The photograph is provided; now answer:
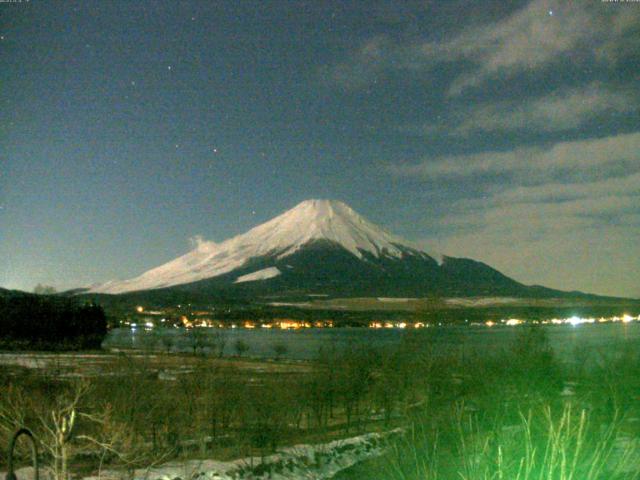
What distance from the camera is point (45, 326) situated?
79500mm

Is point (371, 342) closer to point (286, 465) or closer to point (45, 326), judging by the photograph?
point (45, 326)

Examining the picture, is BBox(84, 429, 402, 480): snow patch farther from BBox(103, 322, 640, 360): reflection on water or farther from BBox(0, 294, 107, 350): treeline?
BBox(0, 294, 107, 350): treeline

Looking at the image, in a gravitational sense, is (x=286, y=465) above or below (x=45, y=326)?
below

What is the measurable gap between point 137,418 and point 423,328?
70.7 ft

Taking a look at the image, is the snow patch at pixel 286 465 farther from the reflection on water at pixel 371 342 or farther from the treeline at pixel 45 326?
the treeline at pixel 45 326

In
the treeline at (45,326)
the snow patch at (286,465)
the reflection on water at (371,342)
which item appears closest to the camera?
the snow patch at (286,465)

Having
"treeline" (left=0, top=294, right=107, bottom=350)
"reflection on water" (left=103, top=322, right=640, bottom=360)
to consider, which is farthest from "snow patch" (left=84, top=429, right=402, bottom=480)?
"treeline" (left=0, top=294, right=107, bottom=350)

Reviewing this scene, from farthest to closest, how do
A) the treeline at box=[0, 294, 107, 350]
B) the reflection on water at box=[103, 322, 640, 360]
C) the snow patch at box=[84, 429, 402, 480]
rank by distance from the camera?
the treeline at box=[0, 294, 107, 350] → the reflection on water at box=[103, 322, 640, 360] → the snow patch at box=[84, 429, 402, 480]

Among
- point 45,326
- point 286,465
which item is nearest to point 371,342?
point 45,326

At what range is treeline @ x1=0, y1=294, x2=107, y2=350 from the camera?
76375 mm

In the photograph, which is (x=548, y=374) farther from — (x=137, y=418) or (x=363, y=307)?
(x=363, y=307)

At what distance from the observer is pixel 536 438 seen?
1262cm

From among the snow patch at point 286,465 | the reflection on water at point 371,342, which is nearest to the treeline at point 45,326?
the reflection on water at point 371,342

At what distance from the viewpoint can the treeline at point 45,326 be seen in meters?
76.4
